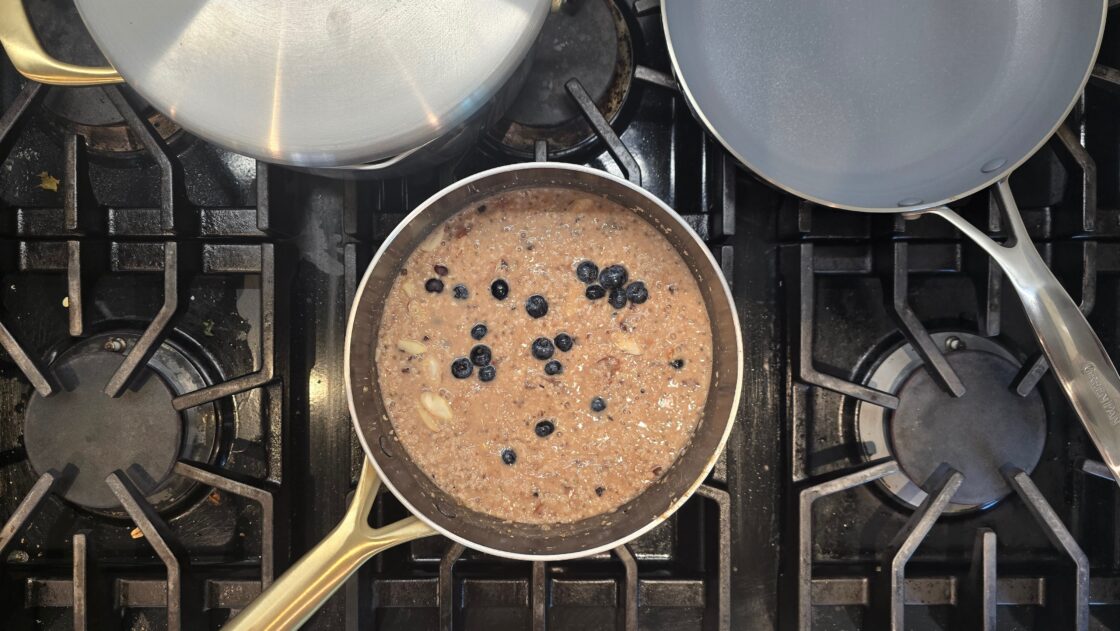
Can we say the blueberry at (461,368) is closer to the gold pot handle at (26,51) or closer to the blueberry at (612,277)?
the blueberry at (612,277)

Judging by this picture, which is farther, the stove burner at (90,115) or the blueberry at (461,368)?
the stove burner at (90,115)

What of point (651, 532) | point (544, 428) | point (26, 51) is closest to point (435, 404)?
point (544, 428)

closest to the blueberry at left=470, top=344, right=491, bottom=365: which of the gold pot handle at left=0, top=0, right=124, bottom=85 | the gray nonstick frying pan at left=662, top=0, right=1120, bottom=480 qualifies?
the gray nonstick frying pan at left=662, top=0, right=1120, bottom=480

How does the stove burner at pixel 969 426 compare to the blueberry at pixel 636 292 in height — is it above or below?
below

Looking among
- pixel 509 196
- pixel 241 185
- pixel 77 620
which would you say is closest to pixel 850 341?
pixel 509 196

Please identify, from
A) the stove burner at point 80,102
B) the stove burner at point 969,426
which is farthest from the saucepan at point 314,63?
the stove burner at point 969,426

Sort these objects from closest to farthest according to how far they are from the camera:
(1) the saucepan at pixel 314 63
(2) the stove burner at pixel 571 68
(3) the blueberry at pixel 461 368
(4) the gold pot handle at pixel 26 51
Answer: (1) the saucepan at pixel 314 63, (4) the gold pot handle at pixel 26 51, (3) the blueberry at pixel 461 368, (2) the stove burner at pixel 571 68

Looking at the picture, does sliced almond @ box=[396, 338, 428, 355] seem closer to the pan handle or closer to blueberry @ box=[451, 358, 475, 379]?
blueberry @ box=[451, 358, 475, 379]
